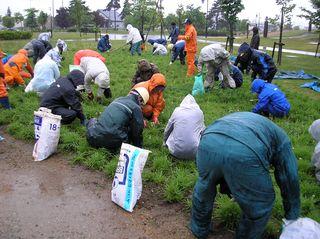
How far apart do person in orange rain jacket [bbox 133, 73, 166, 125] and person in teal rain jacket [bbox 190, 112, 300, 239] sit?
3.61 m

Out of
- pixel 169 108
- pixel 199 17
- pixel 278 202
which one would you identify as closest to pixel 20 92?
pixel 169 108

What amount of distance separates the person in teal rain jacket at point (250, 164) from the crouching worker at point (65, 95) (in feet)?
12.8

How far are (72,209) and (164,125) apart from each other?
124 inches

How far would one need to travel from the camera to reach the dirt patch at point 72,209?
3.84m

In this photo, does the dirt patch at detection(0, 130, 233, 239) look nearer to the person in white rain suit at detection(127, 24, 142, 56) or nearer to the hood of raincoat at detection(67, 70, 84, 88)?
the hood of raincoat at detection(67, 70, 84, 88)

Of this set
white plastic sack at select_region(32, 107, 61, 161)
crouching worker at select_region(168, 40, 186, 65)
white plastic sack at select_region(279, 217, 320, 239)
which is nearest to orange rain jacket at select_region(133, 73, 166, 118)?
white plastic sack at select_region(32, 107, 61, 161)

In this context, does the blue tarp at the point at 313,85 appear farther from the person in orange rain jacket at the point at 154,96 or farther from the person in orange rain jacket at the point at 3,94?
the person in orange rain jacket at the point at 3,94

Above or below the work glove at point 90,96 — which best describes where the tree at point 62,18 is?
above

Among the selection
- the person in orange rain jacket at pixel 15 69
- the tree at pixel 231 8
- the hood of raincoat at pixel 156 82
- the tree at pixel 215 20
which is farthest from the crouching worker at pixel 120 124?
the tree at pixel 215 20

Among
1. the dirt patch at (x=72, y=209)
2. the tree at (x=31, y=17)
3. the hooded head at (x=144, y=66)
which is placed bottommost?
the dirt patch at (x=72, y=209)

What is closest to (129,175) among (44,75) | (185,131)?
(185,131)

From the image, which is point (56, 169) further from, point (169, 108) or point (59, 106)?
point (169, 108)

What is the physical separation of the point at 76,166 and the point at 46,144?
60 cm

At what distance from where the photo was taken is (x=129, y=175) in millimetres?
4180
